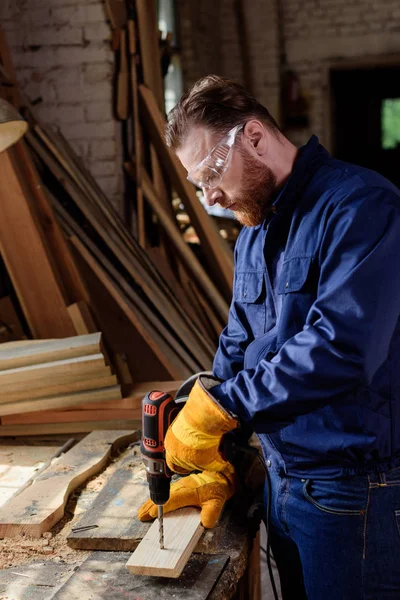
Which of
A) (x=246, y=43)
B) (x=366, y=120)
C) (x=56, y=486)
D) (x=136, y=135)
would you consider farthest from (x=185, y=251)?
(x=366, y=120)

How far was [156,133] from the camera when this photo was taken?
4770 millimetres

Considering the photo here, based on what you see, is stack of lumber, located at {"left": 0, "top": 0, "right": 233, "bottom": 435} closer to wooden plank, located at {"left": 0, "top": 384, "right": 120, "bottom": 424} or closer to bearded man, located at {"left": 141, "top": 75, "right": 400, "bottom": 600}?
wooden plank, located at {"left": 0, "top": 384, "right": 120, "bottom": 424}

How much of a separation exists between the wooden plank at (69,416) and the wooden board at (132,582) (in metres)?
1.08

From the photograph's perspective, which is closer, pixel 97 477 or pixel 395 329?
pixel 395 329

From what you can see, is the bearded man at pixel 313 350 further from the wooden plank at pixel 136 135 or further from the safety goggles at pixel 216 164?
the wooden plank at pixel 136 135

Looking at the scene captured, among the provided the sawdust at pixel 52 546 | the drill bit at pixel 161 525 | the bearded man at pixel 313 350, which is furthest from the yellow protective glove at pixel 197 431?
the sawdust at pixel 52 546

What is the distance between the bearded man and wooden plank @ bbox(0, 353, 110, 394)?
104cm

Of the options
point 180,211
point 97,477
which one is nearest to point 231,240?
point 180,211

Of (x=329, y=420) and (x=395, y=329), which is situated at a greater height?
(x=395, y=329)

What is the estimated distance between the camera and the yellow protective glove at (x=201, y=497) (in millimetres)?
2066

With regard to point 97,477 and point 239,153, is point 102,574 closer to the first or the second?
point 97,477

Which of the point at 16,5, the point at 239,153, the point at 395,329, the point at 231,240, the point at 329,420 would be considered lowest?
the point at 231,240

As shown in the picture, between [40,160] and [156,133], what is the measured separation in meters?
0.85

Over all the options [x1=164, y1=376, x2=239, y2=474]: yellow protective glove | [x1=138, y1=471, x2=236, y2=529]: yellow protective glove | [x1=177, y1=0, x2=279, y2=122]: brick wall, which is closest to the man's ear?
[x1=164, y1=376, x2=239, y2=474]: yellow protective glove
